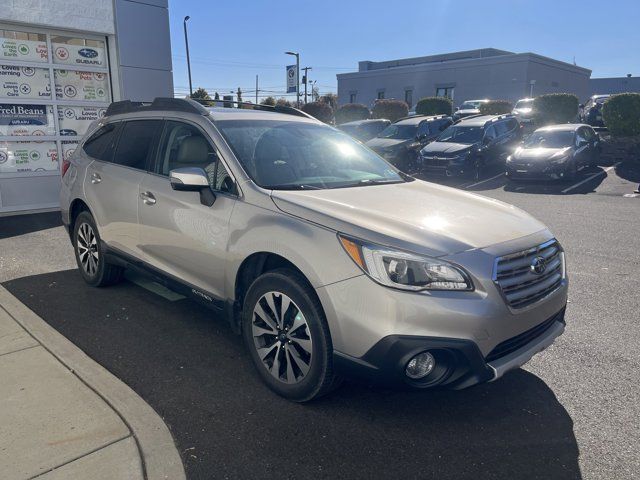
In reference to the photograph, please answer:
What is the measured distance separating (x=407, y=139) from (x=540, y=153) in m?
4.32

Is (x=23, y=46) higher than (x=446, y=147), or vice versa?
(x=23, y=46)

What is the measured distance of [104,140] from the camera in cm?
504

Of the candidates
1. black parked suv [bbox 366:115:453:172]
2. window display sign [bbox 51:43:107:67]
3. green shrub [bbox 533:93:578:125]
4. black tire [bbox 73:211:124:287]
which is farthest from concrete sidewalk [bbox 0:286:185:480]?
green shrub [bbox 533:93:578:125]

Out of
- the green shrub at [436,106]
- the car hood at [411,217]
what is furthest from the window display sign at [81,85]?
the green shrub at [436,106]

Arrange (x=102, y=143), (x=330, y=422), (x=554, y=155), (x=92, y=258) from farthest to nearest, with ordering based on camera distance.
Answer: (x=554, y=155)
(x=92, y=258)
(x=102, y=143)
(x=330, y=422)

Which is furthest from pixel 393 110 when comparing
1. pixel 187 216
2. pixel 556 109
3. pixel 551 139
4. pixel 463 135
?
pixel 187 216

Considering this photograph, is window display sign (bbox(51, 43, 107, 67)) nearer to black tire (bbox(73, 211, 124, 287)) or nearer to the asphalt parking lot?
black tire (bbox(73, 211, 124, 287))

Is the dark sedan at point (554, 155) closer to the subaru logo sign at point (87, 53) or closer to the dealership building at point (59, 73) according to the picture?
the dealership building at point (59, 73)

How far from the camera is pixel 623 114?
56.3 ft

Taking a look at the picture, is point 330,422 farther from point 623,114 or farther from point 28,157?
point 623,114

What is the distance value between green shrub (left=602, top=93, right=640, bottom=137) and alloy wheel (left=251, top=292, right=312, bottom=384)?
18110mm

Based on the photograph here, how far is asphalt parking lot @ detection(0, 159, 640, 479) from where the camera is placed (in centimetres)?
261

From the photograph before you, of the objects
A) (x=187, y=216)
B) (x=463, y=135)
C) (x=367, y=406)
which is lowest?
(x=367, y=406)

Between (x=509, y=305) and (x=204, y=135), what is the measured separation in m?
2.42
